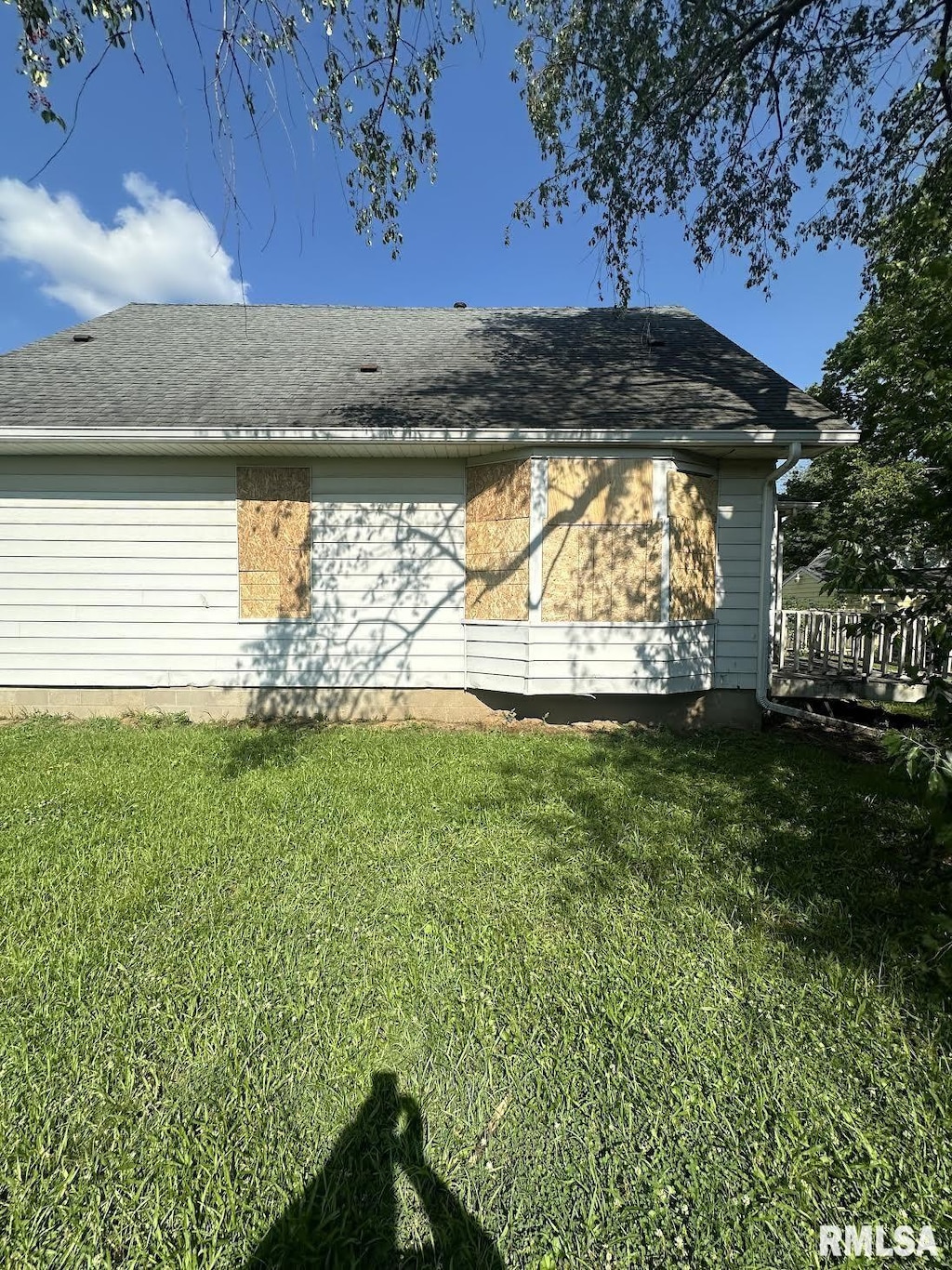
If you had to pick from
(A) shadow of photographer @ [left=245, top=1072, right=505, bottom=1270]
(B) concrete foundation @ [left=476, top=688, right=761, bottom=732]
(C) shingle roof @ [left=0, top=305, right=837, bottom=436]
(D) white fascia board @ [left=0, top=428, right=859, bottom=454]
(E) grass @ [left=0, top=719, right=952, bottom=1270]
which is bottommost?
(A) shadow of photographer @ [left=245, top=1072, right=505, bottom=1270]

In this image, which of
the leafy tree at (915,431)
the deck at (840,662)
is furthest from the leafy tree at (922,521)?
the deck at (840,662)

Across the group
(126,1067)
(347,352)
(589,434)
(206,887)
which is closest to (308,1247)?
(126,1067)

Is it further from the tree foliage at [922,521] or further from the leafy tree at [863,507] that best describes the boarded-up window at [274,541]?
the tree foliage at [922,521]

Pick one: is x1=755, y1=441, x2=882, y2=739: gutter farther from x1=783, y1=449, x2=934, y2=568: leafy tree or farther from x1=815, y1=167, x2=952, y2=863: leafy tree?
x1=815, y1=167, x2=952, y2=863: leafy tree

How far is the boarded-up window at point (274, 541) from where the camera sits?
6914mm

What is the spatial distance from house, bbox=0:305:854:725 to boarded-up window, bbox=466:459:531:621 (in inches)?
1.0

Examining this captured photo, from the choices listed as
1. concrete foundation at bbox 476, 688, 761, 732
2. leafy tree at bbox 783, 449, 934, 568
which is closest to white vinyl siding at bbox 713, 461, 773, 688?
concrete foundation at bbox 476, 688, 761, 732

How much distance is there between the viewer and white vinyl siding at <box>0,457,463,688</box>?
690 centimetres

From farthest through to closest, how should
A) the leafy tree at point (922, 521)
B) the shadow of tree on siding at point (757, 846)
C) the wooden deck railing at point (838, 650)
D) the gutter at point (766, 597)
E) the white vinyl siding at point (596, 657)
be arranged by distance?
1. the gutter at point (766, 597)
2. the white vinyl siding at point (596, 657)
3. the wooden deck railing at point (838, 650)
4. the shadow of tree on siding at point (757, 846)
5. the leafy tree at point (922, 521)

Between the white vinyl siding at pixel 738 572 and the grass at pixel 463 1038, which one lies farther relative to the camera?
the white vinyl siding at pixel 738 572

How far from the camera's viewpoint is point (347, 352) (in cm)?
865

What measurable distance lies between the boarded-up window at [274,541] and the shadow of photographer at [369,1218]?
19.3 ft

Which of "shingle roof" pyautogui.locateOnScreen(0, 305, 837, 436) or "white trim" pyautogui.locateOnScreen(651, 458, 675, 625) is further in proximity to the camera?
"shingle roof" pyautogui.locateOnScreen(0, 305, 837, 436)

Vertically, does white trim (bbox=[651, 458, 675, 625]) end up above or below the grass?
above
